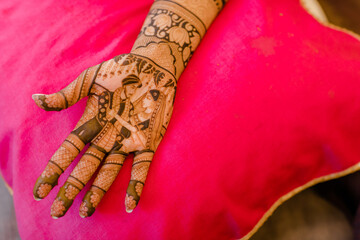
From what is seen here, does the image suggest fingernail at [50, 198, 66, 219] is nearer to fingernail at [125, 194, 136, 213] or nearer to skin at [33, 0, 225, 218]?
skin at [33, 0, 225, 218]

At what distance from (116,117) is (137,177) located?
0.14m

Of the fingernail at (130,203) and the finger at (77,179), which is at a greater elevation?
the finger at (77,179)

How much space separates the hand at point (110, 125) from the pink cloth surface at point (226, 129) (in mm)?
24

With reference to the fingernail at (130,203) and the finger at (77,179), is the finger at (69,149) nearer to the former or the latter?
the finger at (77,179)

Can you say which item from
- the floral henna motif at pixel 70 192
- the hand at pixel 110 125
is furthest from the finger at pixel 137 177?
the floral henna motif at pixel 70 192

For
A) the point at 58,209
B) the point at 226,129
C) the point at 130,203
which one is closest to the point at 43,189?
the point at 58,209

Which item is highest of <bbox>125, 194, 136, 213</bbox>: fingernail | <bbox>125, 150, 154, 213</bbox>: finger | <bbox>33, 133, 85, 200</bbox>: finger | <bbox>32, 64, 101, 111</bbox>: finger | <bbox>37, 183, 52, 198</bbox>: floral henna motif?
<bbox>32, 64, 101, 111</bbox>: finger

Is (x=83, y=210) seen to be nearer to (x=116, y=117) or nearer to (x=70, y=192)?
(x=70, y=192)

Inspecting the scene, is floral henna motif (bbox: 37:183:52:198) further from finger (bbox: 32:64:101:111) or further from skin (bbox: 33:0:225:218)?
finger (bbox: 32:64:101:111)

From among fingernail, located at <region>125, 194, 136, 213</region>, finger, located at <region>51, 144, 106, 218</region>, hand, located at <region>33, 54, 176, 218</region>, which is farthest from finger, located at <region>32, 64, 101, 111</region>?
fingernail, located at <region>125, 194, 136, 213</region>

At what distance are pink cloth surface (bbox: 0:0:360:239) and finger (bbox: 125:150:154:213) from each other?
0.02 metres

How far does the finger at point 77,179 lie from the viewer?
500 millimetres

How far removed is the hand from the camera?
1.66 ft

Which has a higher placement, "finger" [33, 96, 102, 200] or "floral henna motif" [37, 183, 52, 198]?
"finger" [33, 96, 102, 200]
